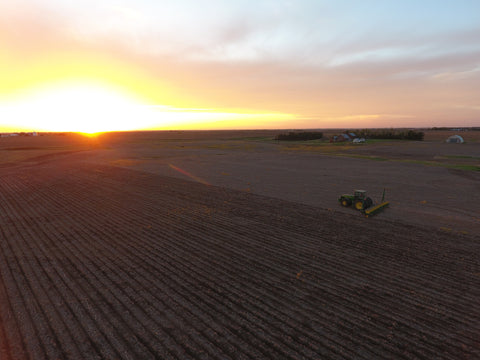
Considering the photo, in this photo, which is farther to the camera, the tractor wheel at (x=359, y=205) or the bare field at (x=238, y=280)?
the tractor wheel at (x=359, y=205)

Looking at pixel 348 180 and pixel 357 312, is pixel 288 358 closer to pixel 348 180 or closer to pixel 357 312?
pixel 357 312

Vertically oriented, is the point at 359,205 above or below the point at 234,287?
above

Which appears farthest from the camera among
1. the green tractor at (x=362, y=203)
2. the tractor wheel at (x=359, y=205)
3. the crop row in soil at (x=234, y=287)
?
the tractor wheel at (x=359, y=205)

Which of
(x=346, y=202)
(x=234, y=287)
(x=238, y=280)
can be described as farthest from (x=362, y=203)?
(x=234, y=287)

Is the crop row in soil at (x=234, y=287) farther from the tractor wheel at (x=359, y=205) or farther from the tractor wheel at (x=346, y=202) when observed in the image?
the tractor wheel at (x=346, y=202)

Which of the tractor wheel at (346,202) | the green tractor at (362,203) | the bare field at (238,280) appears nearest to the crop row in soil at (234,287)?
the bare field at (238,280)

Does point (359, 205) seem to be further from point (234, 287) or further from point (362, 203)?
point (234, 287)

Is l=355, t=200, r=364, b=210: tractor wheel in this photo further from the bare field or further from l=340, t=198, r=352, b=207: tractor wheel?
l=340, t=198, r=352, b=207: tractor wheel

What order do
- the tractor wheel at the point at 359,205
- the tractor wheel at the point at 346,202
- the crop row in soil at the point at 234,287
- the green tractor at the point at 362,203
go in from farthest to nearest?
the tractor wheel at the point at 346,202 < the tractor wheel at the point at 359,205 < the green tractor at the point at 362,203 < the crop row in soil at the point at 234,287

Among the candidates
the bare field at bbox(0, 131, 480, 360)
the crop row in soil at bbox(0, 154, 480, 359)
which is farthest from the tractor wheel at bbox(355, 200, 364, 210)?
the crop row in soil at bbox(0, 154, 480, 359)
